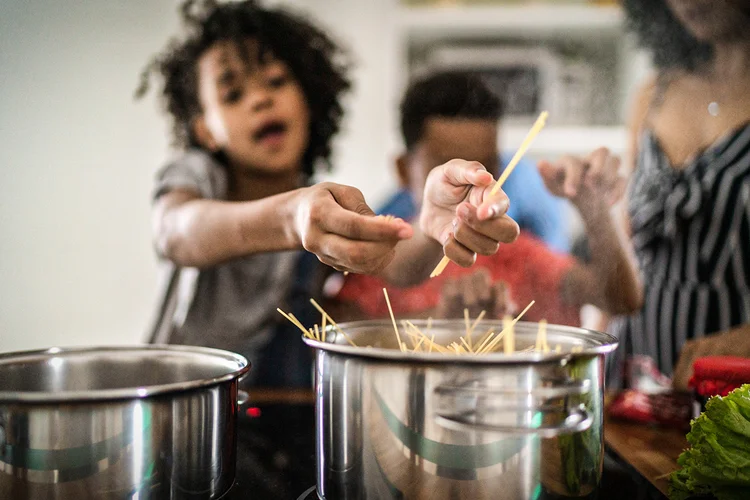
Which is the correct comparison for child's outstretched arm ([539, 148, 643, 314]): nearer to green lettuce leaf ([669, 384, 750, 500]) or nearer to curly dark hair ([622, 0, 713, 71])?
green lettuce leaf ([669, 384, 750, 500])

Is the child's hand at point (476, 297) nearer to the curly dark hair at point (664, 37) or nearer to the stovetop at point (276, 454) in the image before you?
the stovetop at point (276, 454)

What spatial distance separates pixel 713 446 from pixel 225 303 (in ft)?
3.80

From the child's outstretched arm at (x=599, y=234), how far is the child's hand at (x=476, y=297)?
0.74 ft

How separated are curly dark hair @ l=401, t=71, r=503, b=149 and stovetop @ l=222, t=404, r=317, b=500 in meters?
0.88

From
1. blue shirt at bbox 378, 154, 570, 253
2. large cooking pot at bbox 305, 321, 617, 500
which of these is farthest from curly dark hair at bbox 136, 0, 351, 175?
large cooking pot at bbox 305, 321, 617, 500

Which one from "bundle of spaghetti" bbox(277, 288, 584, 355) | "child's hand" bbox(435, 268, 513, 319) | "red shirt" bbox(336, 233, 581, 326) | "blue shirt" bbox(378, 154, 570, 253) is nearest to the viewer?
"bundle of spaghetti" bbox(277, 288, 584, 355)

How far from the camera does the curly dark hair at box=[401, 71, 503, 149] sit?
160cm

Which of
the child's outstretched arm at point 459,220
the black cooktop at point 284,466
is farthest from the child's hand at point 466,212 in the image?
the black cooktop at point 284,466

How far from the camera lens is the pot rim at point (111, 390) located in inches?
20.0

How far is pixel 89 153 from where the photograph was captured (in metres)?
1.79

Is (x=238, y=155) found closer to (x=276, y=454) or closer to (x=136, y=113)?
(x=136, y=113)

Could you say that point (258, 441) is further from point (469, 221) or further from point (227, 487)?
point (469, 221)

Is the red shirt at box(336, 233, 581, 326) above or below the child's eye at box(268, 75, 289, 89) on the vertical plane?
below

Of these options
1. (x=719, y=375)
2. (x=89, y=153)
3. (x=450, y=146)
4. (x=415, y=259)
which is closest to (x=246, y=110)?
(x=450, y=146)
